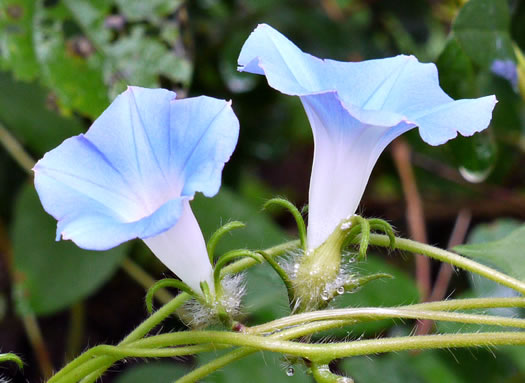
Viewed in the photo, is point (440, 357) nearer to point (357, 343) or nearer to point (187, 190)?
point (357, 343)

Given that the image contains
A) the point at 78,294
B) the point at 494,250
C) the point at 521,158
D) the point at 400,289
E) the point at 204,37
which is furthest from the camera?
the point at 521,158

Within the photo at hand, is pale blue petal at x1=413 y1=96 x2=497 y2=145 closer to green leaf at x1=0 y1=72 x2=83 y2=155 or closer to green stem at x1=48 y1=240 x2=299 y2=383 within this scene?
green stem at x1=48 y1=240 x2=299 y2=383

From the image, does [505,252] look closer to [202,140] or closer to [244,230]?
[202,140]

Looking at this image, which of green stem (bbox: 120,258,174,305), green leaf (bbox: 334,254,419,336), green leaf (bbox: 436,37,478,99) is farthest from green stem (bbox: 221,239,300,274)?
green stem (bbox: 120,258,174,305)

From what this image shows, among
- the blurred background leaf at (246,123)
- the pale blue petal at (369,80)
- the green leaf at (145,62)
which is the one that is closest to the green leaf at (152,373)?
the blurred background leaf at (246,123)

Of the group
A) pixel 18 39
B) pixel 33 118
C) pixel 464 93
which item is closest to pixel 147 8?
pixel 18 39

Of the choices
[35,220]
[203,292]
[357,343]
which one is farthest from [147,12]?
[357,343]

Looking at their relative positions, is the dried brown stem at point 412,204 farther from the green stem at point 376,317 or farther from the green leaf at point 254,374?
the green stem at point 376,317
